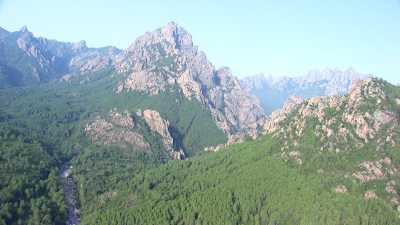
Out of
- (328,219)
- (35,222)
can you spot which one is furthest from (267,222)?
(35,222)

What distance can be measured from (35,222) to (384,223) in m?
117

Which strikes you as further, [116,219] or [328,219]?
[116,219]

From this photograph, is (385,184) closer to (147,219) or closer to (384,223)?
(384,223)

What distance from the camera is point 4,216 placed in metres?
194

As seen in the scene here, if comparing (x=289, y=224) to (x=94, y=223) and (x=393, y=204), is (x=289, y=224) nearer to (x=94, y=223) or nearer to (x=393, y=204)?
(x=393, y=204)

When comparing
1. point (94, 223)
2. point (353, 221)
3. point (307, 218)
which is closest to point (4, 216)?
point (94, 223)

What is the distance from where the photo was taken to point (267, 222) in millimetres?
197125

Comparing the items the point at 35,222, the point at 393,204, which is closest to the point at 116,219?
the point at 35,222

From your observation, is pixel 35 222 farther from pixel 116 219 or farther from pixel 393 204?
pixel 393 204

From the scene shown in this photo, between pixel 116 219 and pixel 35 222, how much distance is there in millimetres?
27670

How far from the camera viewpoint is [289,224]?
191000 mm

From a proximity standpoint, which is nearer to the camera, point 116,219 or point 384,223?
point 384,223

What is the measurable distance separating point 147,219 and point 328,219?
62.2 metres

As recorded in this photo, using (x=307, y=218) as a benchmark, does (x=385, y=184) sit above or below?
above
